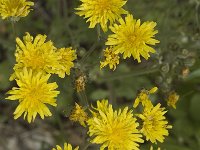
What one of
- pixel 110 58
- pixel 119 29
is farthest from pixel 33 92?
pixel 119 29

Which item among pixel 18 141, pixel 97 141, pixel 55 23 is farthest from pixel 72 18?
pixel 97 141

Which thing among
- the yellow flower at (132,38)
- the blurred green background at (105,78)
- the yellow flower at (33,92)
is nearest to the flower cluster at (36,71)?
the yellow flower at (33,92)

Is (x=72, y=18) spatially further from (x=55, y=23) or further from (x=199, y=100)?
(x=199, y=100)

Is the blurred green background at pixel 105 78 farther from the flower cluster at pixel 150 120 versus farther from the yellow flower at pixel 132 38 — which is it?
the flower cluster at pixel 150 120

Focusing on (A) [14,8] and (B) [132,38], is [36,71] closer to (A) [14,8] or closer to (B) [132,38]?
(A) [14,8]

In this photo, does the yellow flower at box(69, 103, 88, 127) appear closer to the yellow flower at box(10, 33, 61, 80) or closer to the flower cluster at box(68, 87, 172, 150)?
the flower cluster at box(68, 87, 172, 150)

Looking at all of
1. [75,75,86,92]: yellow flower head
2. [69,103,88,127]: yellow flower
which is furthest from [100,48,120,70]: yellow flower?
[69,103,88,127]: yellow flower

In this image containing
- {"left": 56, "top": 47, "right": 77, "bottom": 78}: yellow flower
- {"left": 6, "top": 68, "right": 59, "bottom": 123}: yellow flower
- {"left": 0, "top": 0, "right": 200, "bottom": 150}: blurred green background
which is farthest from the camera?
{"left": 0, "top": 0, "right": 200, "bottom": 150}: blurred green background
